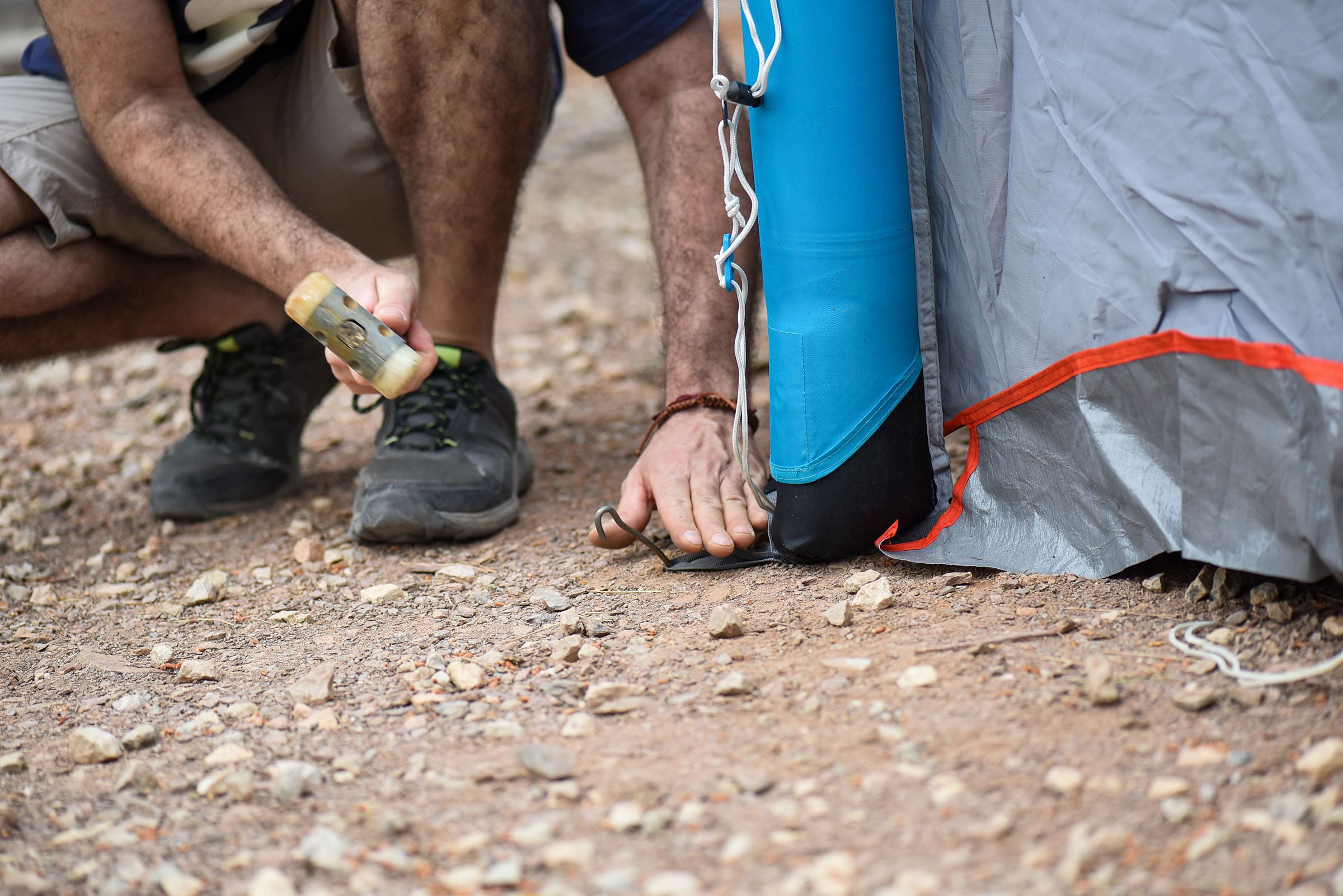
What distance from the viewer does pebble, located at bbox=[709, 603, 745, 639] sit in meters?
1.14

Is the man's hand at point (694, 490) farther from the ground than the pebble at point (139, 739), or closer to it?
farther from the ground

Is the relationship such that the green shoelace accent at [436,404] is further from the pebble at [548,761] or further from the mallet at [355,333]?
the pebble at [548,761]

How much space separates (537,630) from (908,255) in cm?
59

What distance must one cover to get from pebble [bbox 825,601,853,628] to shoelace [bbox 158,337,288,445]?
1125mm

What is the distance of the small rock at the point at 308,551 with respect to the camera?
5.21ft

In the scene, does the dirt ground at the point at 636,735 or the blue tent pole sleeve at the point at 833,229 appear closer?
the dirt ground at the point at 636,735

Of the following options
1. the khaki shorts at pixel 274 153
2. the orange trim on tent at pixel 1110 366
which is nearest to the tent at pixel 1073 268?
the orange trim on tent at pixel 1110 366

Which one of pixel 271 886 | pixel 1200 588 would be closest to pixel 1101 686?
pixel 1200 588

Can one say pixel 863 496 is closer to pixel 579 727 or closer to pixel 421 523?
pixel 579 727

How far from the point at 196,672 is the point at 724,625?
1.89 feet

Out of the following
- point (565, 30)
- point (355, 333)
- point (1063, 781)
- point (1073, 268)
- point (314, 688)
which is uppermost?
point (565, 30)

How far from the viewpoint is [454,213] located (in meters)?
1.66

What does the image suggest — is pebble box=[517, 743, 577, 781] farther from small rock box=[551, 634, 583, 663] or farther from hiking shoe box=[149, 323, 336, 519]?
hiking shoe box=[149, 323, 336, 519]

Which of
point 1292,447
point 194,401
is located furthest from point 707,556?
point 194,401
